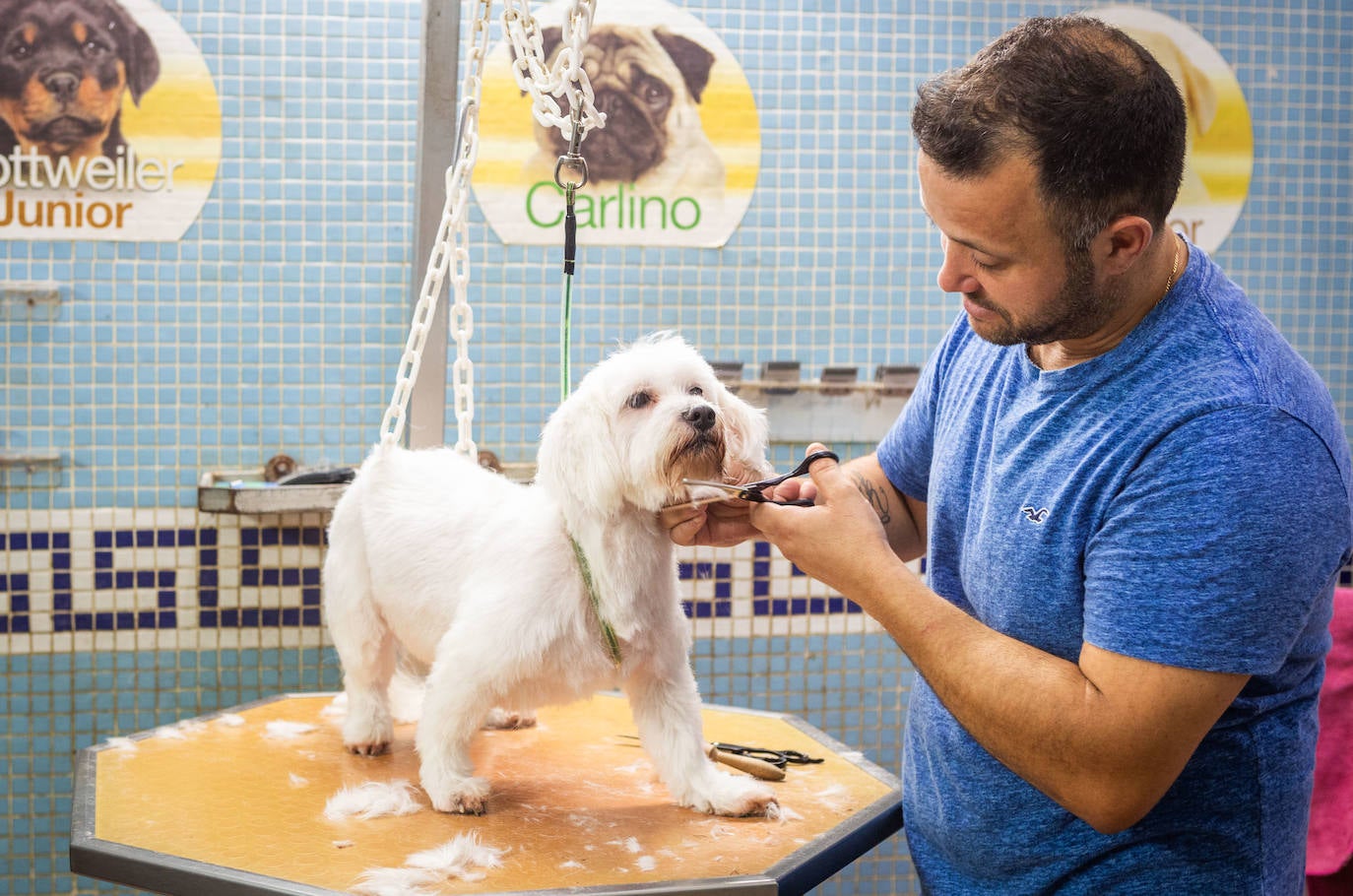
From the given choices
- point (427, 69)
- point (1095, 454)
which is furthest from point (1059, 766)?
point (427, 69)

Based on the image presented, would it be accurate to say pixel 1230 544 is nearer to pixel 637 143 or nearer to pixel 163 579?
pixel 637 143

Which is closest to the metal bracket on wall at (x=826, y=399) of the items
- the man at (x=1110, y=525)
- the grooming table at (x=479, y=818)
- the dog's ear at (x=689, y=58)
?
the dog's ear at (x=689, y=58)

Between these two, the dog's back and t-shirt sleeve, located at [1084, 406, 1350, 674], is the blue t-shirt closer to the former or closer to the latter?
t-shirt sleeve, located at [1084, 406, 1350, 674]

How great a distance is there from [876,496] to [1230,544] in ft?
2.24

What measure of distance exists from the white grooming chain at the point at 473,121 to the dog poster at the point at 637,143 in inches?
45.8

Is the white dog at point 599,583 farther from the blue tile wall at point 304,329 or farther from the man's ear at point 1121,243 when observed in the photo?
the blue tile wall at point 304,329


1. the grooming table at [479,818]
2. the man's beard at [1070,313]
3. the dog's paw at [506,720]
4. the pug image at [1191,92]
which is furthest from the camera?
the pug image at [1191,92]

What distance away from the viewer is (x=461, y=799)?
170 centimetres

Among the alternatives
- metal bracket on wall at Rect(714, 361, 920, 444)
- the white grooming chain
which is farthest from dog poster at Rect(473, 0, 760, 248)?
the white grooming chain

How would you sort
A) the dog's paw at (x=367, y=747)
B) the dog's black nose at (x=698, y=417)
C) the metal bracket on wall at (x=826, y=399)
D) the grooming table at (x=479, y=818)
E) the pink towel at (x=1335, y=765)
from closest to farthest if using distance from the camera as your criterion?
the grooming table at (x=479, y=818) → the dog's black nose at (x=698, y=417) → the dog's paw at (x=367, y=747) → the pink towel at (x=1335, y=765) → the metal bracket on wall at (x=826, y=399)

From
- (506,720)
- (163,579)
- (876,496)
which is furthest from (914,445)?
(163,579)

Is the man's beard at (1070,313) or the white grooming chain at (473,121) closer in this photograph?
the man's beard at (1070,313)

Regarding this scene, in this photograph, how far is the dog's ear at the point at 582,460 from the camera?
165cm

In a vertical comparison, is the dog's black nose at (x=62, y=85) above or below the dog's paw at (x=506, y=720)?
above
